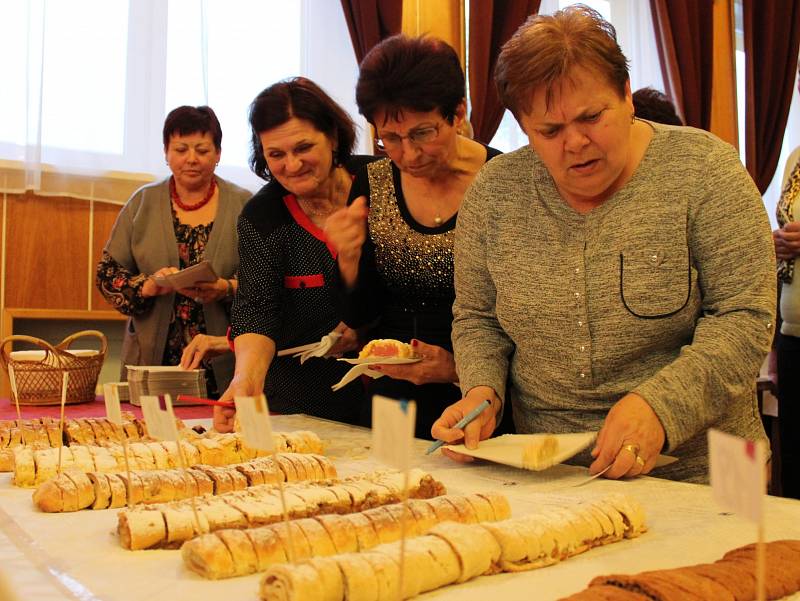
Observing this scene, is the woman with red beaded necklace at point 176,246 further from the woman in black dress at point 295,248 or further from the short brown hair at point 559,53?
the short brown hair at point 559,53

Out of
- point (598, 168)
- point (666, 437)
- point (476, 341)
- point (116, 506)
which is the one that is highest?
point (598, 168)

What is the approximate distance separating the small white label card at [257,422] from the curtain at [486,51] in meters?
3.77

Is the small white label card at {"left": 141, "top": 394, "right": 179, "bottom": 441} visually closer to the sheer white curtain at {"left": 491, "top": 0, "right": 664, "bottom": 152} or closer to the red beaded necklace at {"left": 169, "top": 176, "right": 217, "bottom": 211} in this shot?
the red beaded necklace at {"left": 169, "top": 176, "right": 217, "bottom": 211}

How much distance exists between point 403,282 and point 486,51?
2934mm

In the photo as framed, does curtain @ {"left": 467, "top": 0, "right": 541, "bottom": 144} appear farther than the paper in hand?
Yes

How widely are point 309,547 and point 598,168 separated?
0.82 m

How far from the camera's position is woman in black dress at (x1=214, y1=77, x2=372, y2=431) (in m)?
2.25

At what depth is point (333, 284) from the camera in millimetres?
2164

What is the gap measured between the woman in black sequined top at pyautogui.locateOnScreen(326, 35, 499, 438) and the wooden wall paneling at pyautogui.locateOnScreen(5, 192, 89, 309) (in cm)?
211

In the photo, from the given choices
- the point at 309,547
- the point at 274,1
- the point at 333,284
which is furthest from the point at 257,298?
the point at 274,1

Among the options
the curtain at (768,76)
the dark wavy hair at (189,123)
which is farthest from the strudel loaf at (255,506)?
the curtain at (768,76)

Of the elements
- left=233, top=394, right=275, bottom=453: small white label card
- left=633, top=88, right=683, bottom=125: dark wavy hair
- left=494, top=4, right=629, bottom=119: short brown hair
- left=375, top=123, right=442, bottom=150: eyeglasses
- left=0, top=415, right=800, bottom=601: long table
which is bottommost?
left=0, top=415, right=800, bottom=601: long table

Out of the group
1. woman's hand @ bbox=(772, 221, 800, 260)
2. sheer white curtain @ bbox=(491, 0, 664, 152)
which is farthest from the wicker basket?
sheer white curtain @ bbox=(491, 0, 664, 152)

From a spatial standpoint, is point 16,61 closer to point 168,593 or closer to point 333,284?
point 333,284
